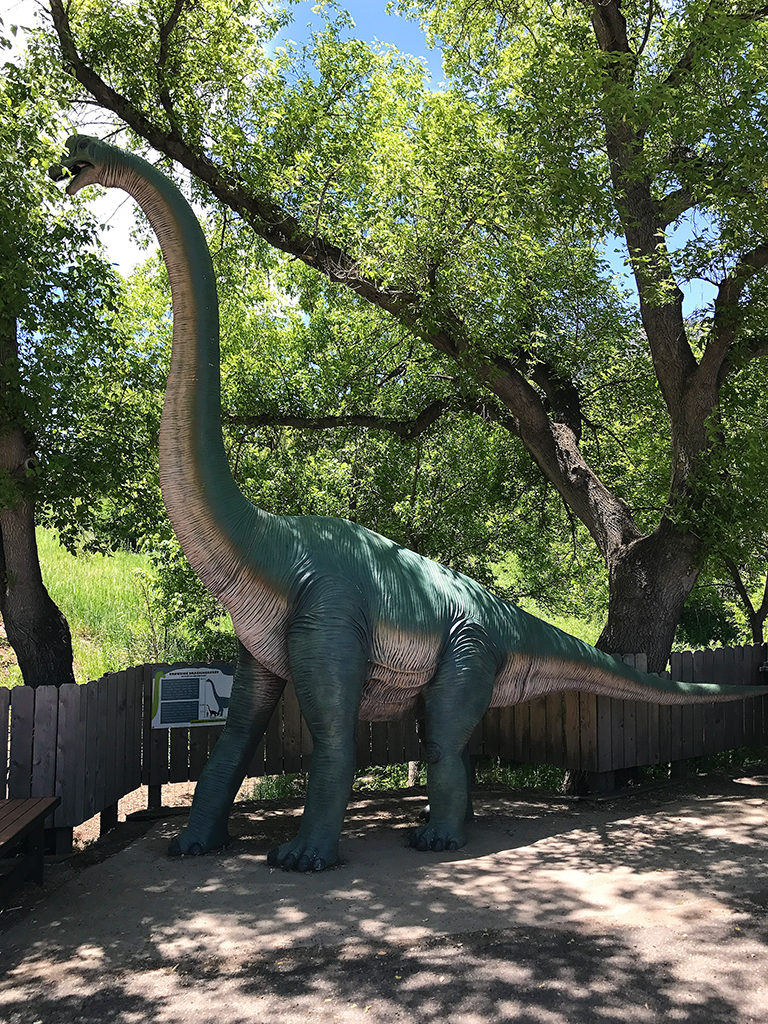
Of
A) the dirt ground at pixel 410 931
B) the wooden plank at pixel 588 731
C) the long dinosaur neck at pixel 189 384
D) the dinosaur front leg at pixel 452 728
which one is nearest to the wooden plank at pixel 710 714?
the wooden plank at pixel 588 731

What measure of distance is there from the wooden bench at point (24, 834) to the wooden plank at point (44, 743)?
0.91 ft

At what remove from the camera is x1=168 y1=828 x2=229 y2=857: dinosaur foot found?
6637 mm

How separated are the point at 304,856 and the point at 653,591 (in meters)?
5.19

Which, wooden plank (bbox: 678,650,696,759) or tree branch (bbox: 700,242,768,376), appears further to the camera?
wooden plank (bbox: 678,650,696,759)

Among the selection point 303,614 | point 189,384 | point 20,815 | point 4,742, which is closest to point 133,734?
point 4,742

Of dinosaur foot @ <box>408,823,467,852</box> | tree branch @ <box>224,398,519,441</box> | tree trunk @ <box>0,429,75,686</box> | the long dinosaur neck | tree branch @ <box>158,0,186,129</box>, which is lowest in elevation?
dinosaur foot @ <box>408,823,467,852</box>

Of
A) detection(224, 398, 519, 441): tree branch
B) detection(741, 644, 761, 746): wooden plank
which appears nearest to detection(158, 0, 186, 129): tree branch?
detection(224, 398, 519, 441): tree branch

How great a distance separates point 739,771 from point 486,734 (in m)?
2.86

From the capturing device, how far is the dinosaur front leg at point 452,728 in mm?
6879

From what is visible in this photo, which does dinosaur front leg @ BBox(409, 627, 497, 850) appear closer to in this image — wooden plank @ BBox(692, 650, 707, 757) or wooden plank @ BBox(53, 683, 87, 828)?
wooden plank @ BBox(53, 683, 87, 828)

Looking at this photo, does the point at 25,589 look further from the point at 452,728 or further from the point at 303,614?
the point at 452,728

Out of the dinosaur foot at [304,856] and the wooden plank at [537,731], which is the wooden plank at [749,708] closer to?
the wooden plank at [537,731]

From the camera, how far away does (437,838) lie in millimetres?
6805

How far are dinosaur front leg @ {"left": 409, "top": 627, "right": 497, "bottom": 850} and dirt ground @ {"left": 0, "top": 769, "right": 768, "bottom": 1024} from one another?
0.22 m
